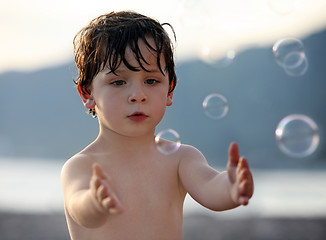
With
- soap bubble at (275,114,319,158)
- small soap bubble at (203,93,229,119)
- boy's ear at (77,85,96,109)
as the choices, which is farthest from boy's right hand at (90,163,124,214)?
small soap bubble at (203,93,229,119)

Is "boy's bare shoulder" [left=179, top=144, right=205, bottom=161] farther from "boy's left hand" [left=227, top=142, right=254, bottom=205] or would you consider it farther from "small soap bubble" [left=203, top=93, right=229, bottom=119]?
A: "small soap bubble" [left=203, top=93, right=229, bottom=119]

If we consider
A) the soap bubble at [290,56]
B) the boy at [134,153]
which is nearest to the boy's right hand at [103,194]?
the boy at [134,153]

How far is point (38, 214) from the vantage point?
6324mm

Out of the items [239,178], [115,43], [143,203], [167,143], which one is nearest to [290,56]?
[167,143]

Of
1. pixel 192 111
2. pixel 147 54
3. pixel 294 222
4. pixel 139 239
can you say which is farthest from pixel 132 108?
pixel 192 111

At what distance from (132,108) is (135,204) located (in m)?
0.36

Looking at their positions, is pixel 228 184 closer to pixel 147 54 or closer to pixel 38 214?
pixel 147 54

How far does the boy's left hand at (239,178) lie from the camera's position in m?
1.48

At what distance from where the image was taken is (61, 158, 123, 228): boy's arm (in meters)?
1.42

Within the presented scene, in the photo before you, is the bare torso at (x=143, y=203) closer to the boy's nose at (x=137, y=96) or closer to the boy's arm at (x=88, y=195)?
the boy's arm at (x=88, y=195)

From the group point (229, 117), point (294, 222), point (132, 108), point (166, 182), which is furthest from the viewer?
point (229, 117)

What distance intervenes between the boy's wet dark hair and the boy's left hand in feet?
1.65

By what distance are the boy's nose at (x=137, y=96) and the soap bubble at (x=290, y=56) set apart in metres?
1.23

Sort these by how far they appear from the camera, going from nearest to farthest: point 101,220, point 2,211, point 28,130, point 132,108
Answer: point 101,220
point 132,108
point 2,211
point 28,130
